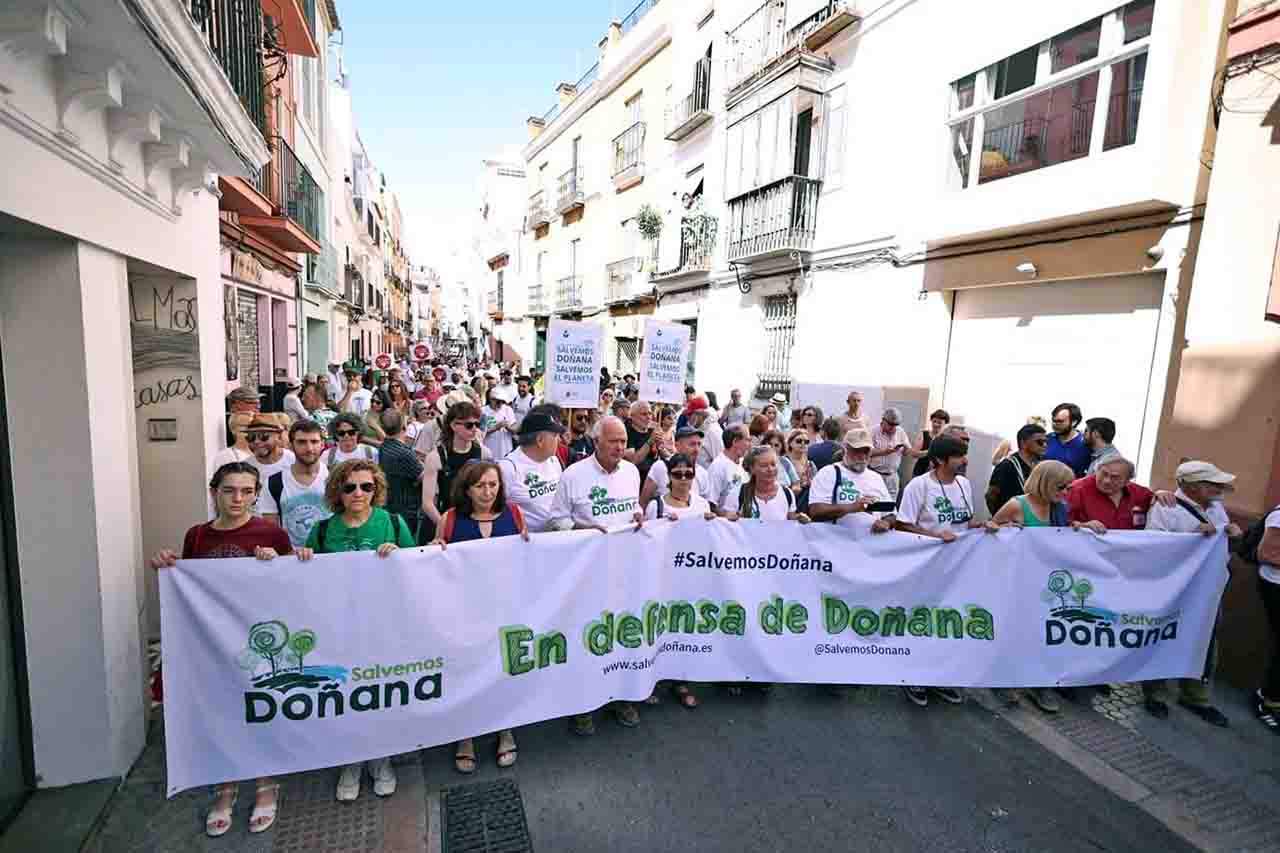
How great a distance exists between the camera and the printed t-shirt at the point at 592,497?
4051 mm

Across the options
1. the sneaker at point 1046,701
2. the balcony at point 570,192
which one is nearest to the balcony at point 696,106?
the balcony at point 570,192

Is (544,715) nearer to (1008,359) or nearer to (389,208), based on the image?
(1008,359)

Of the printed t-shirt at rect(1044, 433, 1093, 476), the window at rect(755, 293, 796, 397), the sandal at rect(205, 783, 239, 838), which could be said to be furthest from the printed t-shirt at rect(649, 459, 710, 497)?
the window at rect(755, 293, 796, 397)

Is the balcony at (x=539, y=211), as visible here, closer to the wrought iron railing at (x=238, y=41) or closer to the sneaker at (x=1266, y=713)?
the wrought iron railing at (x=238, y=41)

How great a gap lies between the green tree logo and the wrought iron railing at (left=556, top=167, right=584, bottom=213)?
829 inches

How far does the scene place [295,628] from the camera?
307cm

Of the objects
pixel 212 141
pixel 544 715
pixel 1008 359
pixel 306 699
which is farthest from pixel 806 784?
pixel 1008 359

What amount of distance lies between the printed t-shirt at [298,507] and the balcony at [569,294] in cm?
1921

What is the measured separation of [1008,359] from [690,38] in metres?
12.0

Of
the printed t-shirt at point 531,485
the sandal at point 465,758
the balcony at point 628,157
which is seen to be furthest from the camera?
the balcony at point 628,157

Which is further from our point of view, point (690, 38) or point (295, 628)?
point (690, 38)

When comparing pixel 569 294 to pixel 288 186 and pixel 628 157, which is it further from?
pixel 288 186

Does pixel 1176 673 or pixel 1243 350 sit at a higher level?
pixel 1243 350

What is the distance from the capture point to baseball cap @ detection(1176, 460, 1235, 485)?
4.20 m
